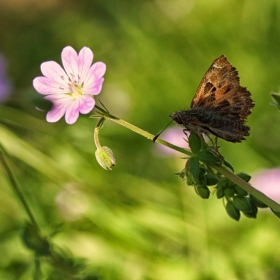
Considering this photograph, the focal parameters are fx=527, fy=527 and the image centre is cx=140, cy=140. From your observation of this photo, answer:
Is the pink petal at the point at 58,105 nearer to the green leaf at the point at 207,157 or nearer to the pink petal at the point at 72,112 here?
the pink petal at the point at 72,112

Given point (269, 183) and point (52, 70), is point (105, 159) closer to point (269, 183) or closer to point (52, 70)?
point (52, 70)

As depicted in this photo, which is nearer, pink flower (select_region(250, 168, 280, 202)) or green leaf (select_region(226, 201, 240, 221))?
green leaf (select_region(226, 201, 240, 221))

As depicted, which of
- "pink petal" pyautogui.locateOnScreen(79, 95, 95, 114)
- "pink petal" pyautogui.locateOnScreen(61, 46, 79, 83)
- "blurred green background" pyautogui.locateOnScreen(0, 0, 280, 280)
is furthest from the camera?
"blurred green background" pyautogui.locateOnScreen(0, 0, 280, 280)

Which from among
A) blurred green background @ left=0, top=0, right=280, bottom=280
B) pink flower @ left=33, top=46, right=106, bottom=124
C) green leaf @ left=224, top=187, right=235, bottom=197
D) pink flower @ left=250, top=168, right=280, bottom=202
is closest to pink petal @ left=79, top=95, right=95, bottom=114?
pink flower @ left=33, top=46, right=106, bottom=124

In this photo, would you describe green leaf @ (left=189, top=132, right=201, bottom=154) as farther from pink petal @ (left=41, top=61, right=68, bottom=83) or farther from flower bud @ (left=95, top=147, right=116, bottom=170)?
pink petal @ (left=41, top=61, right=68, bottom=83)

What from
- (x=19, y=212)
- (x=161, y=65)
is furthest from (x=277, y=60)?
(x=19, y=212)

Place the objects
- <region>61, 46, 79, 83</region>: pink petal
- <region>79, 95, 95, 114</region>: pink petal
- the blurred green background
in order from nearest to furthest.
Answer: <region>79, 95, 95, 114</region>: pink petal → <region>61, 46, 79, 83</region>: pink petal → the blurred green background

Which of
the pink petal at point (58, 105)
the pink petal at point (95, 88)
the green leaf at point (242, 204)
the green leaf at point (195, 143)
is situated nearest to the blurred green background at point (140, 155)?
the pink petal at point (58, 105)

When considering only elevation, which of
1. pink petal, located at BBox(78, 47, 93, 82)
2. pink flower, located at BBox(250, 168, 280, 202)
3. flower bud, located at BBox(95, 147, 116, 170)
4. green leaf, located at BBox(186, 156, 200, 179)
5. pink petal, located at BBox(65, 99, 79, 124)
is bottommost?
green leaf, located at BBox(186, 156, 200, 179)

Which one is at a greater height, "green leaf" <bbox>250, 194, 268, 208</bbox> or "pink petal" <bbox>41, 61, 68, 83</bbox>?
"pink petal" <bbox>41, 61, 68, 83</bbox>
